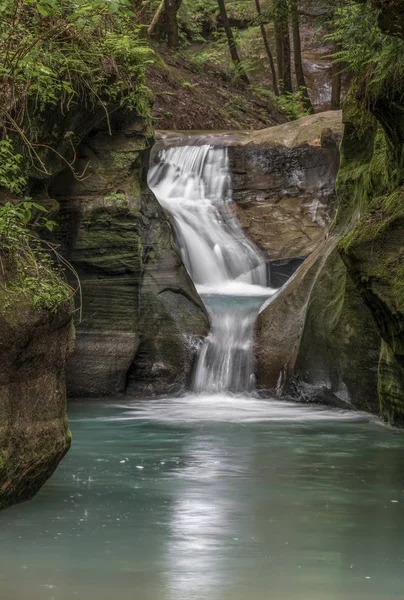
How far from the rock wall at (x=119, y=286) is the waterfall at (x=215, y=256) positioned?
43 cm

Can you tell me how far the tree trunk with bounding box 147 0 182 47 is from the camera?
2767cm

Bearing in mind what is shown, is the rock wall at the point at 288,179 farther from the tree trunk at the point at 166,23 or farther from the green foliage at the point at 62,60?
the tree trunk at the point at 166,23

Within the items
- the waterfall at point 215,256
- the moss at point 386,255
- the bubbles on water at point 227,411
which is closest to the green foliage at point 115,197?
the waterfall at point 215,256

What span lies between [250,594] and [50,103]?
830 centimetres

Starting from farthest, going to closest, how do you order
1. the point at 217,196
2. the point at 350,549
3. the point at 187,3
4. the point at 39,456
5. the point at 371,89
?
1. the point at 187,3
2. the point at 217,196
3. the point at 371,89
4. the point at 39,456
5. the point at 350,549

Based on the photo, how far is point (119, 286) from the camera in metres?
15.5

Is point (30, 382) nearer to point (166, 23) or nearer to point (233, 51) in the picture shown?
point (233, 51)

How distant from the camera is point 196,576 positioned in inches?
240

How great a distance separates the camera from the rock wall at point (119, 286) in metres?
15.3

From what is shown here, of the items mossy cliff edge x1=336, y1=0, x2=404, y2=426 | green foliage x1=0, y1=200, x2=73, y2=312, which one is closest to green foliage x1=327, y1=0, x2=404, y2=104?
mossy cliff edge x1=336, y1=0, x2=404, y2=426

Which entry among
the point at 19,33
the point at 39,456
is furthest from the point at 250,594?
the point at 19,33

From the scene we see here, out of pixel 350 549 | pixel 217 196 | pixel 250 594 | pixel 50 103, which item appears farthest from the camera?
pixel 217 196

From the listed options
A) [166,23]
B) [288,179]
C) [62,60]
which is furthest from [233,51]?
[62,60]

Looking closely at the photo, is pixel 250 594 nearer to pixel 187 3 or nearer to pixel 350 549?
pixel 350 549
